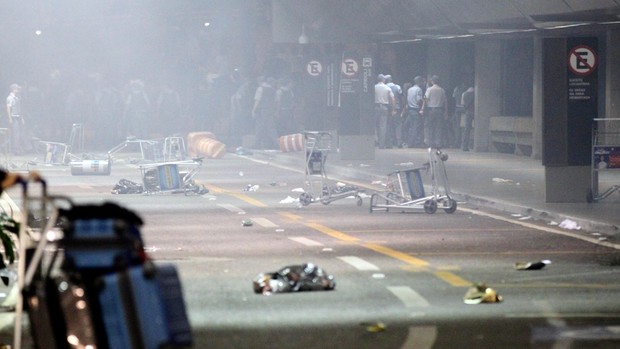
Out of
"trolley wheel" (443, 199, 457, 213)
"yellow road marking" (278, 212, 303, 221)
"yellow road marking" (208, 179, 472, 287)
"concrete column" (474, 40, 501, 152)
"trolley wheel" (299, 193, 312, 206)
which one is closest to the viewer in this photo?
"yellow road marking" (208, 179, 472, 287)

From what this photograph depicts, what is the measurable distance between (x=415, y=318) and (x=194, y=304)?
5.88ft

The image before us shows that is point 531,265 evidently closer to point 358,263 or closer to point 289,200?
point 358,263

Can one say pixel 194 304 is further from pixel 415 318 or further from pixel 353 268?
pixel 353 268

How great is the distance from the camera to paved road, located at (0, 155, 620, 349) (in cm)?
1000

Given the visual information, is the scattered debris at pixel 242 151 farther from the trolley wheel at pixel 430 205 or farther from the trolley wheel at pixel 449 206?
the trolley wheel at pixel 430 205

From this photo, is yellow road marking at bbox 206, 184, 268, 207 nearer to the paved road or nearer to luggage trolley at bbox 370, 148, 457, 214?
the paved road

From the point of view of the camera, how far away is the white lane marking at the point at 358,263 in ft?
45.3

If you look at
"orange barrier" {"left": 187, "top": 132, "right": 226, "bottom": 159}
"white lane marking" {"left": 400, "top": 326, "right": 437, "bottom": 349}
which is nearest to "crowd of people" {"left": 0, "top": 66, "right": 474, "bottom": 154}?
"orange barrier" {"left": 187, "top": 132, "right": 226, "bottom": 159}

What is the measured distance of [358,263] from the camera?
14.2 m

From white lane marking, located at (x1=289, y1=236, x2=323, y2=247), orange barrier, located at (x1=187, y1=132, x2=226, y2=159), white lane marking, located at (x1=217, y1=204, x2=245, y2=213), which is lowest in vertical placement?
orange barrier, located at (x1=187, y1=132, x2=226, y2=159)

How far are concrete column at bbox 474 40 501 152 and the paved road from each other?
1734 centimetres

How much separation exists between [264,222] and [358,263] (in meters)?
5.23

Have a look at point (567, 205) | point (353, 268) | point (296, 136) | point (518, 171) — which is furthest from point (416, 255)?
point (296, 136)

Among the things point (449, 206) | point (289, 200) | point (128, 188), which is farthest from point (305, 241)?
point (128, 188)
